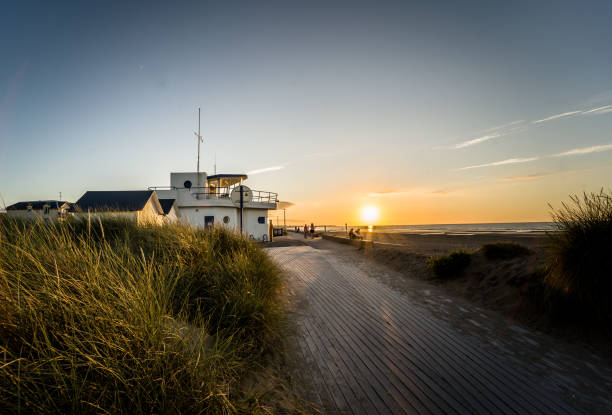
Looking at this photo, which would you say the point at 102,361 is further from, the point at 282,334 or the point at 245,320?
the point at 282,334

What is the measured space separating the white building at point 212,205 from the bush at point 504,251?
1754cm

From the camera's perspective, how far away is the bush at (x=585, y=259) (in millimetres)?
3775

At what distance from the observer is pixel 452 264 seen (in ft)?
23.8

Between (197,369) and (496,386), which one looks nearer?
(197,369)

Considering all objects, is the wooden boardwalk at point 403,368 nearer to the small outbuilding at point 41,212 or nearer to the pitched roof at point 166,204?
the small outbuilding at point 41,212

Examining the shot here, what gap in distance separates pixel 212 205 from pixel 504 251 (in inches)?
814

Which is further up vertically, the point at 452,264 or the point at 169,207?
the point at 169,207

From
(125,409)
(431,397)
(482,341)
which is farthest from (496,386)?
(125,409)

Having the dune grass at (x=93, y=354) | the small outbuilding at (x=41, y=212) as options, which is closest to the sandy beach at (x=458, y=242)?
the dune grass at (x=93, y=354)

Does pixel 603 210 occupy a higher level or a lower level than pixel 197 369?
higher

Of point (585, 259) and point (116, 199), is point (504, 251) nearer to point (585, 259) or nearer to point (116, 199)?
point (585, 259)

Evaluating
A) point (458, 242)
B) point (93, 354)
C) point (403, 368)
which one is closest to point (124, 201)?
point (93, 354)

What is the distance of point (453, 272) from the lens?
23.7 ft

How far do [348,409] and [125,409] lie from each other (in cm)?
202
